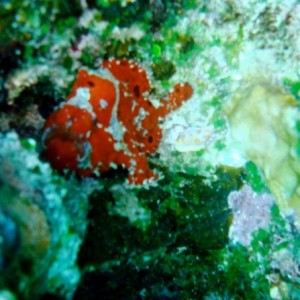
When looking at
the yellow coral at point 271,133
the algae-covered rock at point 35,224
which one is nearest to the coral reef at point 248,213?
the yellow coral at point 271,133

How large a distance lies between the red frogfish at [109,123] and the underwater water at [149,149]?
1 centimetres

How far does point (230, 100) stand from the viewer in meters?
3.69

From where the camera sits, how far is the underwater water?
2621 mm

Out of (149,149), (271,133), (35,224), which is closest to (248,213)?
(271,133)

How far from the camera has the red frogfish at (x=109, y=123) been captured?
292cm

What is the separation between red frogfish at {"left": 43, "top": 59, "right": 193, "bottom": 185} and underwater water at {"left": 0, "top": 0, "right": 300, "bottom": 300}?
1cm

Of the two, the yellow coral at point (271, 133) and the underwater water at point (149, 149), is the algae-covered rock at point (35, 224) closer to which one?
the underwater water at point (149, 149)

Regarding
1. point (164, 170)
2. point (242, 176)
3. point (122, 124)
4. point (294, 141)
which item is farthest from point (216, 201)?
point (122, 124)

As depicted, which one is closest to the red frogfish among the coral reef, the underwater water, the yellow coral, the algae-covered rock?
the underwater water

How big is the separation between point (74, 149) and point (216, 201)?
5.47ft

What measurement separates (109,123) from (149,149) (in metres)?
0.58

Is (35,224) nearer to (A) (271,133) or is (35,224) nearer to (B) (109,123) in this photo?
(B) (109,123)

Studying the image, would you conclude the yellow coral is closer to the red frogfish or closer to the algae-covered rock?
the red frogfish

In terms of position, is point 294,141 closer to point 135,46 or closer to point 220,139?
point 220,139
